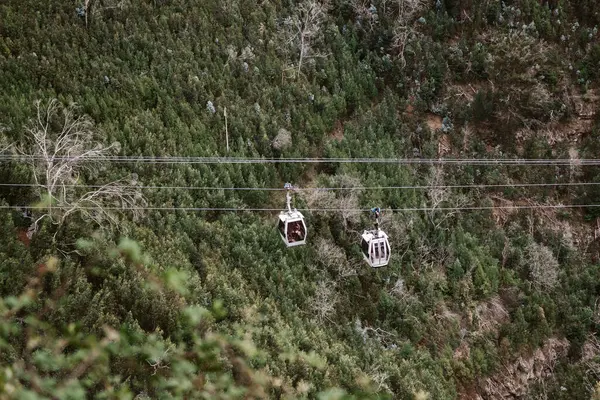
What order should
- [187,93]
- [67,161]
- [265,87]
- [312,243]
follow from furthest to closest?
[265,87] < [187,93] < [312,243] < [67,161]

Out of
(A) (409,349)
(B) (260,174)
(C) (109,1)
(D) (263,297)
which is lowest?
(A) (409,349)

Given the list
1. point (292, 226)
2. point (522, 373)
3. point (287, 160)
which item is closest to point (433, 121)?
point (287, 160)

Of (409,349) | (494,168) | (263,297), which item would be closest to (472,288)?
(409,349)

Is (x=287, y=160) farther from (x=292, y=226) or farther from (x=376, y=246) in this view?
(x=292, y=226)

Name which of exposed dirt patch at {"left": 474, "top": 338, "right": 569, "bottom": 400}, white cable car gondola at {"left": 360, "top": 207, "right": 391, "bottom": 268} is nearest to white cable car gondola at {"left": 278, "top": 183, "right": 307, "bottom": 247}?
white cable car gondola at {"left": 360, "top": 207, "right": 391, "bottom": 268}

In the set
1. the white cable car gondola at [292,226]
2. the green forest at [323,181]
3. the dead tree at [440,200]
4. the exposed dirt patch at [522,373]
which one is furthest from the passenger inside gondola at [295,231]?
the exposed dirt patch at [522,373]

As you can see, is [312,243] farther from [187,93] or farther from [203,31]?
[203,31]

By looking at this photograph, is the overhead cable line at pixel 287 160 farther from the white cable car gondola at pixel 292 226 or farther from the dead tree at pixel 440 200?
the white cable car gondola at pixel 292 226
